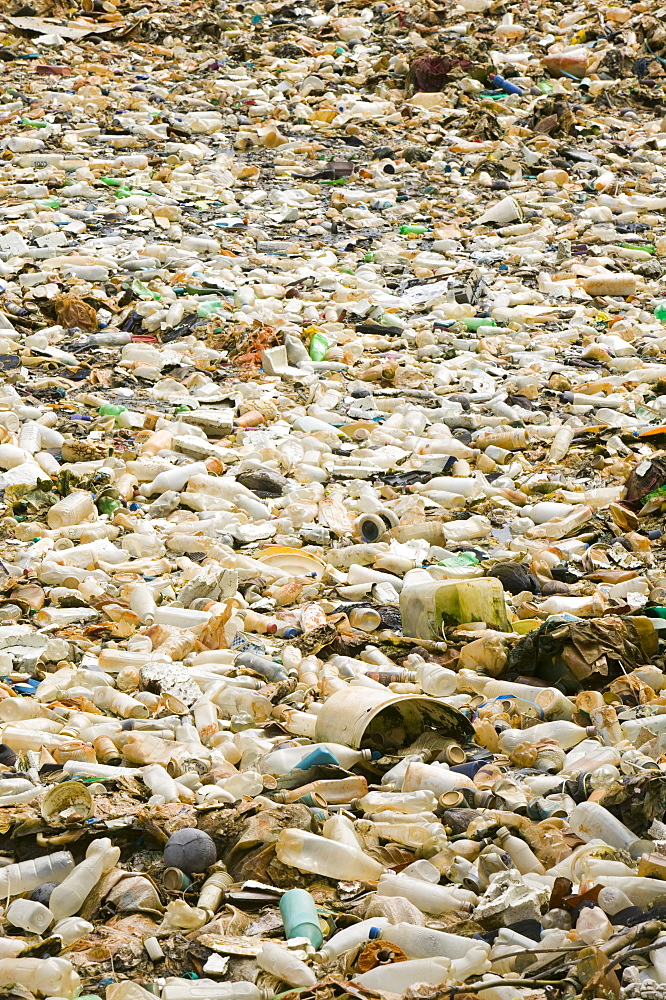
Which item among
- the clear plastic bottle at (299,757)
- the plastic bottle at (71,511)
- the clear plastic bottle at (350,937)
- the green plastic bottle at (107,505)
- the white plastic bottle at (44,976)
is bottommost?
the green plastic bottle at (107,505)

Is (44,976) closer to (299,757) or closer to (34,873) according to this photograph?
(34,873)

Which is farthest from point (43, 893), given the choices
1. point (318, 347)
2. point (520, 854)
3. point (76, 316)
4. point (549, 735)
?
point (76, 316)

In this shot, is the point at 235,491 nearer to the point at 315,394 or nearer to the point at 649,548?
the point at 315,394

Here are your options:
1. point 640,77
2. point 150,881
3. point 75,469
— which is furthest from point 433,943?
point 640,77

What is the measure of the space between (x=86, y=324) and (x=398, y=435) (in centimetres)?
212

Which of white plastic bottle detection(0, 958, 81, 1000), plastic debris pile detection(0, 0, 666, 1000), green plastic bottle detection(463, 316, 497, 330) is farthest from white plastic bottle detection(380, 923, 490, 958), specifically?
green plastic bottle detection(463, 316, 497, 330)

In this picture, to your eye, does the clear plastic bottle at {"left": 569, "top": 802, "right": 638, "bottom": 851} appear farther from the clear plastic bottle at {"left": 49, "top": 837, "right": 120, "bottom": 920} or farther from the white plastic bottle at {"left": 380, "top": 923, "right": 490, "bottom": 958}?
the clear plastic bottle at {"left": 49, "top": 837, "right": 120, "bottom": 920}

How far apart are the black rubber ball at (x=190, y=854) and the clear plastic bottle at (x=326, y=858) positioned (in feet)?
0.51

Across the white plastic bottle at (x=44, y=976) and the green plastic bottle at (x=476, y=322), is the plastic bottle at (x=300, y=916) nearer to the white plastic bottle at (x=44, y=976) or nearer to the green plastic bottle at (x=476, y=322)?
the white plastic bottle at (x=44, y=976)

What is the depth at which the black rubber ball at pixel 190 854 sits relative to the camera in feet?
7.95

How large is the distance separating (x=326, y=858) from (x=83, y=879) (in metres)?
0.51

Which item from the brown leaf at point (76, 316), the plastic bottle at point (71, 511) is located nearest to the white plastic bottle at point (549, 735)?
the plastic bottle at point (71, 511)

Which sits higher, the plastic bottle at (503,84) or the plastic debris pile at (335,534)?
the plastic bottle at (503,84)

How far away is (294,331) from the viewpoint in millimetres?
6211
